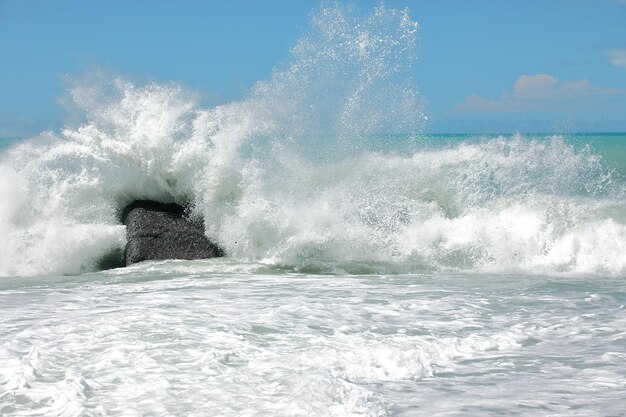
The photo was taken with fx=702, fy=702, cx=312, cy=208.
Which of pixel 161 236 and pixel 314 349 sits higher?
pixel 161 236

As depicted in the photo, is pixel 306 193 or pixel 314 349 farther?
pixel 306 193

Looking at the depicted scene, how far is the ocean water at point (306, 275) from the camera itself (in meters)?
4.52

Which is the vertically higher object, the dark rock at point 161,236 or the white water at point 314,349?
the dark rock at point 161,236

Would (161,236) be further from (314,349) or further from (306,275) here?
(314,349)

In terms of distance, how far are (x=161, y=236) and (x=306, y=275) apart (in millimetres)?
2600

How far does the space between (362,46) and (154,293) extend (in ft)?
23.5

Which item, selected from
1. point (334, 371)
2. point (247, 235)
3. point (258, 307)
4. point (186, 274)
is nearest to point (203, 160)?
point (247, 235)

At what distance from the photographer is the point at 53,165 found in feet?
37.6

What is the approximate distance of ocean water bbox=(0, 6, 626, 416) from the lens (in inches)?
178

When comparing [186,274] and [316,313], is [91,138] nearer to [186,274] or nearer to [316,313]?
[186,274]

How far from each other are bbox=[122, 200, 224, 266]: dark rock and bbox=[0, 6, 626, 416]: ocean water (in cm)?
23

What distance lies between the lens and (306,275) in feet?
30.0

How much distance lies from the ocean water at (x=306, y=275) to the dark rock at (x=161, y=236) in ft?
0.74

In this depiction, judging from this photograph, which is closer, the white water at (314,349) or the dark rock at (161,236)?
the white water at (314,349)
